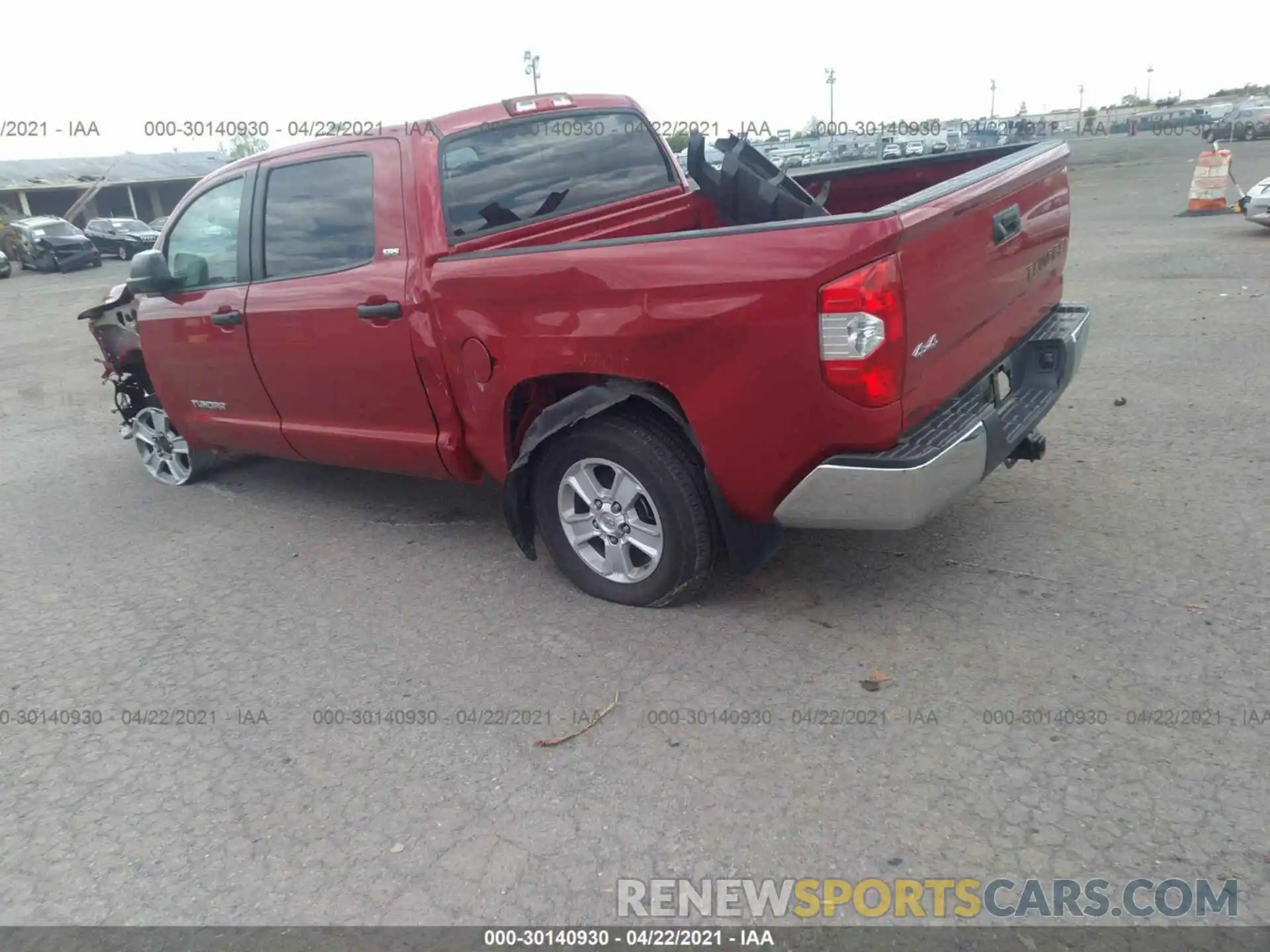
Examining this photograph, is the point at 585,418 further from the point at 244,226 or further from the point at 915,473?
the point at 244,226

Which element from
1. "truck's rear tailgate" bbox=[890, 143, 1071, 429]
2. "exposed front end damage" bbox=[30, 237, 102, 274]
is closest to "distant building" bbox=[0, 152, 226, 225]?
"exposed front end damage" bbox=[30, 237, 102, 274]

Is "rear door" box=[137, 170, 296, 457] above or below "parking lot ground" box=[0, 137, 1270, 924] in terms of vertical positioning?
above

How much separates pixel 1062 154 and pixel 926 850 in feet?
10.4

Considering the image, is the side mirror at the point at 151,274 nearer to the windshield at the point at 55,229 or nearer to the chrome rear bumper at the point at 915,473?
the chrome rear bumper at the point at 915,473

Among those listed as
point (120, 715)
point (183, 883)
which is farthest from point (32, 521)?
point (183, 883)

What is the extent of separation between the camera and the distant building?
4666 centimetres

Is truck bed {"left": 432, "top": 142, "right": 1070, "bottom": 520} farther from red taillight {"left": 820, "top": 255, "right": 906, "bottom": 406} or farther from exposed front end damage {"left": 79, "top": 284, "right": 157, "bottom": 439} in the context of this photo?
exposed front end damage {"left": 79, "top": 284, "right": 157, "bottom": 439}

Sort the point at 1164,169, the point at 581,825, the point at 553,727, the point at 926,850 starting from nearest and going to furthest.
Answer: the point at 926,850
the point at 581,825
the point at 553,727
the point at 1164,169

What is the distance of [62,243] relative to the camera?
98.0 feet

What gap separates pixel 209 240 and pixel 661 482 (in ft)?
10.2

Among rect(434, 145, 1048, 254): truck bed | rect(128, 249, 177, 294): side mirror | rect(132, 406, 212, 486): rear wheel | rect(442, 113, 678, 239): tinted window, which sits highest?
rect(442, 113, 678, 239): tinted window

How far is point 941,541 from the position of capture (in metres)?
4.29

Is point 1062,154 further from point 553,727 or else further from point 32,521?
point 32,521

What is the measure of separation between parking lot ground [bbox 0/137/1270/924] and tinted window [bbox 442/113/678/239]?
1.60 meters
